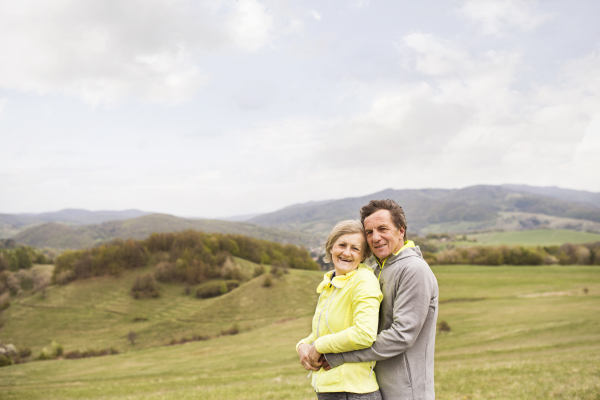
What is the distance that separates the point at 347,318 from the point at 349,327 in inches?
7.2

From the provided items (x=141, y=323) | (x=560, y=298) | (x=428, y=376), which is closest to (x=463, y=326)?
(x=560, y=298)

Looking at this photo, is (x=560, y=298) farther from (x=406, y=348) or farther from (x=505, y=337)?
(x=406, y=348)

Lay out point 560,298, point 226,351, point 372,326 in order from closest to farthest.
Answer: point 372,326, point 226,351, point 560,298

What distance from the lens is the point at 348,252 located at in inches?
142

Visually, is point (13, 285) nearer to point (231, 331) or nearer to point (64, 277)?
point (64, 277)

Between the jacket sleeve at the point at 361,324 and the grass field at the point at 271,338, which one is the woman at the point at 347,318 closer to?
the jacket sleeve at the point at 361,324

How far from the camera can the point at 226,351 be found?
35.2 m

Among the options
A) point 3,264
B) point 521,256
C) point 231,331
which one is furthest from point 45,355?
point 521,256

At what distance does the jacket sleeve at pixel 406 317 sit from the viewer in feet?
10.5

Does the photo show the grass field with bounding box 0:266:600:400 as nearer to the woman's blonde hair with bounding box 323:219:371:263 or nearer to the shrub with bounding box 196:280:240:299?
the shrub with bounding box 196:280:240:299

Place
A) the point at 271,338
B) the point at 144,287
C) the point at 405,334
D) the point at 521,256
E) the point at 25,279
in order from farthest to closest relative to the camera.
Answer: the point at 25,279 < the point at 521,256 < the point at 144,287 < the point at 271,338 < the point at 405,334

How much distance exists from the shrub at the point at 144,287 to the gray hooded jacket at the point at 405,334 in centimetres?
8273

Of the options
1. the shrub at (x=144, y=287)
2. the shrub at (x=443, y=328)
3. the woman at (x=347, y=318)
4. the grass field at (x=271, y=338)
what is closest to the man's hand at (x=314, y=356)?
the woman at (x=347, y=318)

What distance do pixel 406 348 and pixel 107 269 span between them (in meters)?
102
